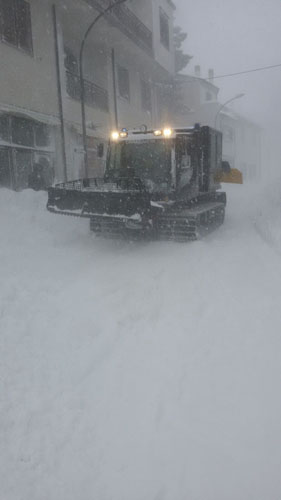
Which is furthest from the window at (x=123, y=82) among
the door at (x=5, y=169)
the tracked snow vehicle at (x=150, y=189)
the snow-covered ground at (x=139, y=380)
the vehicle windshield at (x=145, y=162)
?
the snow-covered ground at (x=139, y=380)

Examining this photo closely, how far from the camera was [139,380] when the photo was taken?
4.10 m

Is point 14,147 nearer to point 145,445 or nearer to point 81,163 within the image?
point 81,163

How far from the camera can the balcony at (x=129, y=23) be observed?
1396 centimetres

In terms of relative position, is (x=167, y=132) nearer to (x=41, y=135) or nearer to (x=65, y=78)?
(x=41, y=135)

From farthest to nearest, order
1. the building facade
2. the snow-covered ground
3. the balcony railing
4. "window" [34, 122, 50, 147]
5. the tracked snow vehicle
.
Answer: the balcony railing → "window" [34, 122, 50, 147] → the building facade → the tracked snow vehicle → the snow-covered ground

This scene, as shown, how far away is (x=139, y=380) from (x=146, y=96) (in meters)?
19.7

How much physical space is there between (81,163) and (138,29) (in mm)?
7264

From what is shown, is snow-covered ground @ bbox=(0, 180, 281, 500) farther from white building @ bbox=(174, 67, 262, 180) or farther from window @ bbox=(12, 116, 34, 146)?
white building @ bbox=(174, 67, 262, 180)

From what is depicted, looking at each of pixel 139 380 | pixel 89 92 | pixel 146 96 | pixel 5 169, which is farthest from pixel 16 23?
pixel 139 380

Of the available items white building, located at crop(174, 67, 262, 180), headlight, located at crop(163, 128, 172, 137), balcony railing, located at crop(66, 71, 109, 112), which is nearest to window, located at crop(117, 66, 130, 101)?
balcony railing, located at crop(66, 71, 109, 112)

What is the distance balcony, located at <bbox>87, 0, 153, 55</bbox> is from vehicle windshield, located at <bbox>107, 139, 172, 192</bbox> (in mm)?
7230

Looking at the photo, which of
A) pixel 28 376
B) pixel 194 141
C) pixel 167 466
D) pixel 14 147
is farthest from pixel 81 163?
pixel 167 466

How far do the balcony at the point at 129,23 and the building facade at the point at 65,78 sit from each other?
4 centimetres

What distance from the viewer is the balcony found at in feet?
45.8
